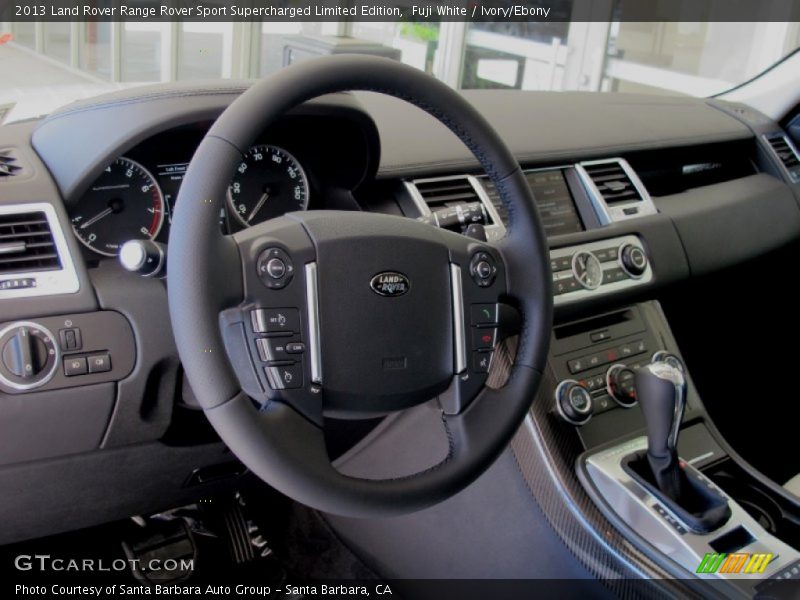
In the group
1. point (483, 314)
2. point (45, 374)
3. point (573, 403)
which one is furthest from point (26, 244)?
point (573, 403)

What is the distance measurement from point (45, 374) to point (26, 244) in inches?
7.0

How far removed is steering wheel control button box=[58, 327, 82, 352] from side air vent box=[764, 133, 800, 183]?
1.84 meters

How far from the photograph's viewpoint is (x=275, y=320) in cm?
97

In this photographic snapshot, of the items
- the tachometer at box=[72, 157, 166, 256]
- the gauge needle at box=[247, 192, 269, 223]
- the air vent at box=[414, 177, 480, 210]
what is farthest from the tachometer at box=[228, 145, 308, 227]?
the air vent at box=[414, 177, 480, 210]

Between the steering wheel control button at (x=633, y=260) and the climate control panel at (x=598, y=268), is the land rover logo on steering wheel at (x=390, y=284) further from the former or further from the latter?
the steering wheel control button at (x=633, y=260)

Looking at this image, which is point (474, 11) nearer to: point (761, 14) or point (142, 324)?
point (761, 14)

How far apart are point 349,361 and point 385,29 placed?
385 cm

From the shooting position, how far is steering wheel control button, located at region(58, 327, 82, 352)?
1.20 metres

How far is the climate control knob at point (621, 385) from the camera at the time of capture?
1572 millimetres

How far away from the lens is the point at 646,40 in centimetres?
479

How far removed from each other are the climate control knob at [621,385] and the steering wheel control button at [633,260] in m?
0.21

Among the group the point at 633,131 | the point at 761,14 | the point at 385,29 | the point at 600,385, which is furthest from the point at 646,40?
the point at 600,385

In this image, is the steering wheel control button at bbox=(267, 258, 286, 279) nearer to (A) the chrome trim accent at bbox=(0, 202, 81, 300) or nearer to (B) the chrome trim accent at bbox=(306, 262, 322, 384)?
(B) the chrome trim accent at bbox=(306, 262, 322, 384)

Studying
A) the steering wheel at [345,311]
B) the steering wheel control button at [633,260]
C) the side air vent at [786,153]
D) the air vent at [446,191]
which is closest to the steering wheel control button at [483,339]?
the steering wheel at [345,311]
